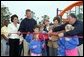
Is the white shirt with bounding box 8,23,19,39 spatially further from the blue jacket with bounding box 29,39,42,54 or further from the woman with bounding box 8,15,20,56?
the blue jacket with bounding box 29,39,42,54

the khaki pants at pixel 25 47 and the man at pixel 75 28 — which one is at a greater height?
the man at pixel 75 28

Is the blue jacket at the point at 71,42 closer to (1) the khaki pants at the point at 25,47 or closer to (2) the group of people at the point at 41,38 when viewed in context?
(2) the group of people at the point at 41,38

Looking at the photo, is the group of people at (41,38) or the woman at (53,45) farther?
the woman at (53,45)

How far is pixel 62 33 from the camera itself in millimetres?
10047

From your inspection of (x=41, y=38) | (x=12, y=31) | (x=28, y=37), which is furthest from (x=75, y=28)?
(x=12, y=31)

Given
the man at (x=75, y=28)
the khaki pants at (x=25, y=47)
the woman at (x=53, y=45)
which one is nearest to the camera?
the man at (x=75, y=28)

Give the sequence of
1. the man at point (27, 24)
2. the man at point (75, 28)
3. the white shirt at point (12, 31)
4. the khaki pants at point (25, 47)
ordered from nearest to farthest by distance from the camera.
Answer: the man at point (75, 28), the khaki pants at point (25, 47), the white shirt at point (12, 31), the man at point (27, 24)

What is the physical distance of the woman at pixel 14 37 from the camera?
35.0ft

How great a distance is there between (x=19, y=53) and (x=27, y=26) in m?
0.93

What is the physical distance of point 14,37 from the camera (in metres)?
10.9

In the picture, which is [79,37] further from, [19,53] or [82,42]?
[19,53]

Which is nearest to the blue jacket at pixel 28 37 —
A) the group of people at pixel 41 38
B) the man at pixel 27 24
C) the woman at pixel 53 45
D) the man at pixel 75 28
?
the group of people at pixel 41 38

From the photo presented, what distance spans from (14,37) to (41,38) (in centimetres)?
87

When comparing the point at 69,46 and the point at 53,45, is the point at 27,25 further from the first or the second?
the point at 69,46
